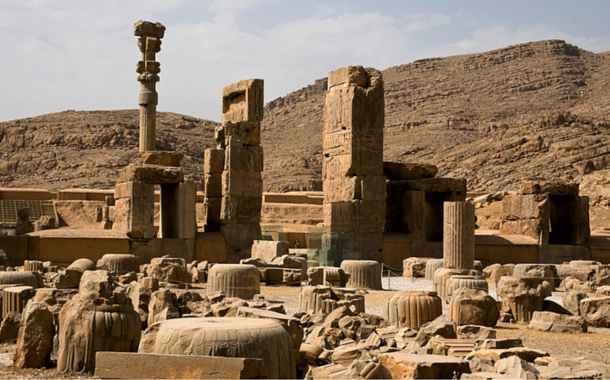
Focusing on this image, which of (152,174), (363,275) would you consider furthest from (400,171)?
(152,174)

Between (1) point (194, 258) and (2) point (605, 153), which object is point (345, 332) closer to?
(1) point (194, 258)

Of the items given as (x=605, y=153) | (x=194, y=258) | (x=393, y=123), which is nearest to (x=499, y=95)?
(x=393, y=123)

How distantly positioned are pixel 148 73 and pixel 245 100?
4.13 m

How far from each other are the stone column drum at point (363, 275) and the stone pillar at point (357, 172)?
3913mm

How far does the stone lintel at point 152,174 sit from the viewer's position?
1733 cm

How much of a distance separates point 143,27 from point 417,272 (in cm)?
1083

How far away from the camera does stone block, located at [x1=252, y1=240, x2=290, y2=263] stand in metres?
17.0

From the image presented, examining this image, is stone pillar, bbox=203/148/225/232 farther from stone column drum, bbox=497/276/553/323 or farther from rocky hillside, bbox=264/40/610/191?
rocky hillside, bbox=264/40/610/191

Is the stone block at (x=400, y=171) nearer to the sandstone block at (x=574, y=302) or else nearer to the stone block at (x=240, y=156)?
the stone block at (x=240, y=156)

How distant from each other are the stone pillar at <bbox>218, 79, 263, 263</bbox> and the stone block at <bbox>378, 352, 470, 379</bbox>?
12.9 m

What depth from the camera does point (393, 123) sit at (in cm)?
10800

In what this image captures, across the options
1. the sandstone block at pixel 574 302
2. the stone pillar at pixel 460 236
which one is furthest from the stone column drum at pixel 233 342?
the stone pillar at pixel 460 236

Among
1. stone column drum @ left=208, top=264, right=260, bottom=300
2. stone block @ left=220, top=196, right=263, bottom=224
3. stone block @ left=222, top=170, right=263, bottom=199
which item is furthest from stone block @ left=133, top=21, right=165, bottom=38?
stone column drum @ left=208, top=264, right=260, bottom=300

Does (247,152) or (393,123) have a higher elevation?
(393,123)
